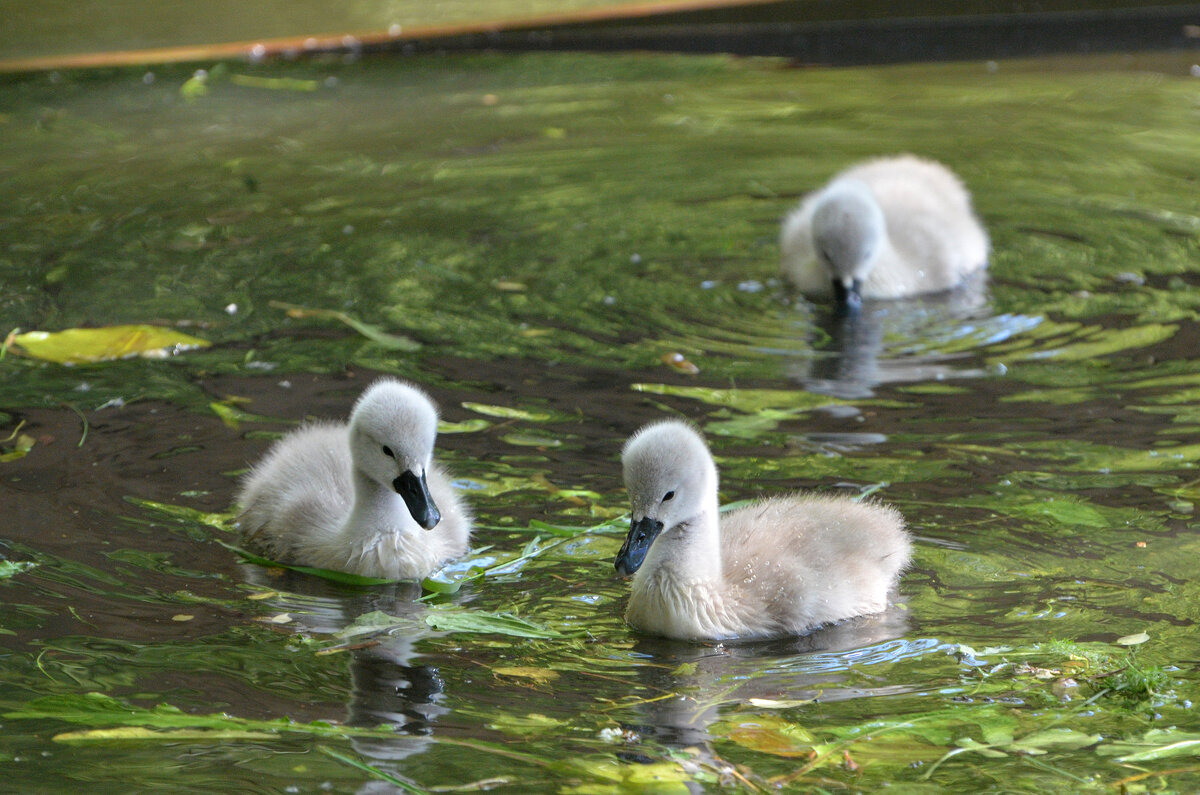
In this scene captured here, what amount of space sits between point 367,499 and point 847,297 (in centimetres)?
261

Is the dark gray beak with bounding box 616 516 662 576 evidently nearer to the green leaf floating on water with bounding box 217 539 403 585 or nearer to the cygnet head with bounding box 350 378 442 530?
the cygnet head with bounding box 350 378 442 530

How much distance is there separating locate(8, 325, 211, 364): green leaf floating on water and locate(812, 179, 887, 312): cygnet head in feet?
7.49

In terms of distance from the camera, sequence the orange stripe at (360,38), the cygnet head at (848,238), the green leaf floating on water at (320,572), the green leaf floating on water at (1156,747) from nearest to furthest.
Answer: the green leaf floating on water at (1156,747)
the green leaf floating on water at (320,572)
the cygnet head at (848,238)
the orange stripe at (360,38)

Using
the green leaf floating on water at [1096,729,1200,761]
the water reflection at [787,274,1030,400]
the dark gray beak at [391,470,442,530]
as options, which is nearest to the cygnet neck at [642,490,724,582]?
the dark gray beak at [391,470,442,530]

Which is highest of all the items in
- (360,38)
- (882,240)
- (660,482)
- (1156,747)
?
(360,38)

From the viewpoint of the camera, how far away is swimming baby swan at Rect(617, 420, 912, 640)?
354 centimetres

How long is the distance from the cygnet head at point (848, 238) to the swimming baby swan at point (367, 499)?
2226 millimetres

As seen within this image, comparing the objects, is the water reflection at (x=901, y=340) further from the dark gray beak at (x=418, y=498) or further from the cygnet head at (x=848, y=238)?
the dark gray beak at (x=418, y=498)

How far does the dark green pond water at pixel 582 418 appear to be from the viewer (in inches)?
122

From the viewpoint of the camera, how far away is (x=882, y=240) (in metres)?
6.15

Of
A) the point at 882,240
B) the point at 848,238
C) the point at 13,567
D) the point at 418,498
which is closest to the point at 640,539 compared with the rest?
the point at 418,498

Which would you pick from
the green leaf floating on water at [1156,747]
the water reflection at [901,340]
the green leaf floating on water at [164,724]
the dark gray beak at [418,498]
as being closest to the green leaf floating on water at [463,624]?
the dark gray beak at [418,498]

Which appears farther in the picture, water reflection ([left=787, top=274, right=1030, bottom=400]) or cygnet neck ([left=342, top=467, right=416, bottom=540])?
water reflection ([left=787, top=274, right=1030, bottom=400])

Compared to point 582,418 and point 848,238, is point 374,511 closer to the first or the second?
point 582,418
